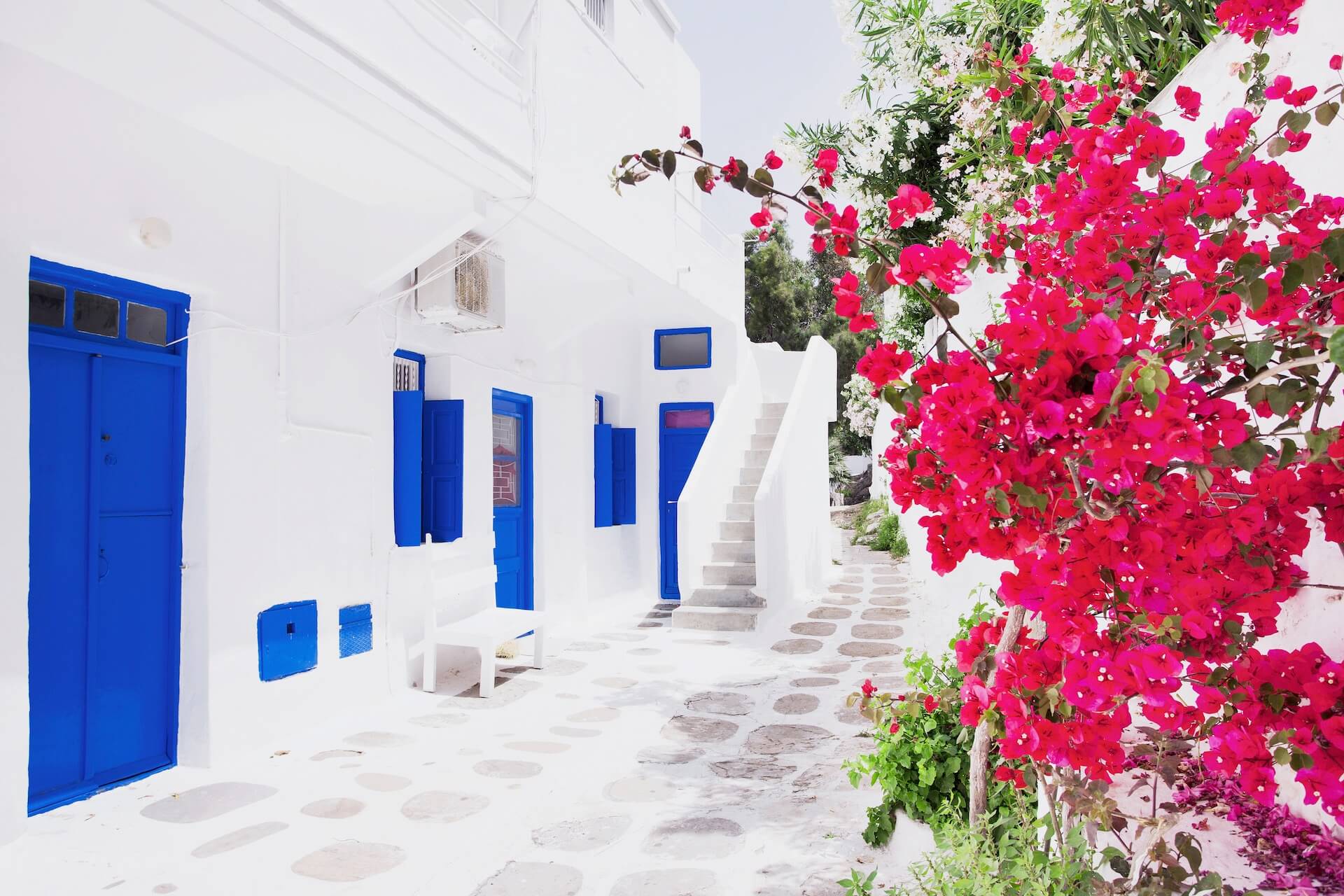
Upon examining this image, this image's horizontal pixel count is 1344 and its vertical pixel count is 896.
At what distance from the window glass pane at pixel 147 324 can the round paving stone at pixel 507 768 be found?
2.81m

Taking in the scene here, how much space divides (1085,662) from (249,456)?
4461 mm

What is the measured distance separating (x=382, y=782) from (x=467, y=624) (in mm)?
1843

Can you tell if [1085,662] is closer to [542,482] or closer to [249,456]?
[249,456]

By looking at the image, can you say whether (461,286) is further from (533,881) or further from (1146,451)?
(1146,451)

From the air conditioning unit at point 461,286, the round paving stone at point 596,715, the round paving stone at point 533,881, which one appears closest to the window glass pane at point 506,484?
the air conditioning unit at point 461,286

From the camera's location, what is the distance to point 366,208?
534 centimetres

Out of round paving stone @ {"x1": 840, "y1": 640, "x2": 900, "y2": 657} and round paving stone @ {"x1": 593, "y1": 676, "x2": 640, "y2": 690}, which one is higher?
round paving stone @ {"x1": 840, "y1": 640, "x2": 900, "y2": 657}

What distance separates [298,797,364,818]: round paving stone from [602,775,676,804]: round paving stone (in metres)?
1.16

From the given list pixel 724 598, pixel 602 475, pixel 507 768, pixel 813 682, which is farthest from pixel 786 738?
pixel 602 475

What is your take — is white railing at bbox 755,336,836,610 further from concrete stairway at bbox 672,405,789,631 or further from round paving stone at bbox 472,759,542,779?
round paving stone at bbox 472,759,542,779

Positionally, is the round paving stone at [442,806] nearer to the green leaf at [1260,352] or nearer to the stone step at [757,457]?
the green leaf at [1260,352]

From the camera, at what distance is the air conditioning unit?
576cm

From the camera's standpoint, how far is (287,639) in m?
4.80

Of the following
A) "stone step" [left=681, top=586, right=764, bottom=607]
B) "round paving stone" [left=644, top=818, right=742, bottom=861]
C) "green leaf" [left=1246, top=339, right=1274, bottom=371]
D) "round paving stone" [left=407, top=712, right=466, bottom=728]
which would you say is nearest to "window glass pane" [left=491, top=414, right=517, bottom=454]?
"stone step" [left=681, top=586, right=764, bottom=607]
